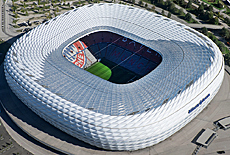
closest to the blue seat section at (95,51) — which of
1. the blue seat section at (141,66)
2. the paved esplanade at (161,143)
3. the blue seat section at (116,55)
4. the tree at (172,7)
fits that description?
the blue seat section at (116,55)

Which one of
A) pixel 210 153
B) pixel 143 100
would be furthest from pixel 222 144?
pixel 143 100

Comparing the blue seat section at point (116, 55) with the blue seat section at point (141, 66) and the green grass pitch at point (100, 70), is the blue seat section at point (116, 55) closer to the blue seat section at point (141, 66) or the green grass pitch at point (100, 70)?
the green grass pitch at point (100, 70)

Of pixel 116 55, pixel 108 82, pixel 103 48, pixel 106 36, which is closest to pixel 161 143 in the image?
pixel 108 82

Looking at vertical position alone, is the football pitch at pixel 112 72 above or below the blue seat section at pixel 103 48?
below

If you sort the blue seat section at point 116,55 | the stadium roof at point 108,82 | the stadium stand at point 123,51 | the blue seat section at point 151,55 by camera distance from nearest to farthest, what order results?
the stadium roof at point 108,82 < the blue seat section at point 151,55 < the stadium stand at point 123,51 < the blue seat section at point 116,55

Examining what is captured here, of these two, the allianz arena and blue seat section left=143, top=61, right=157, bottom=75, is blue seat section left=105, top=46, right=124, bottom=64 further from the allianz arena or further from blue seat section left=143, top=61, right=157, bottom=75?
blue seat section left=143, top=61, right=157, bottom=75

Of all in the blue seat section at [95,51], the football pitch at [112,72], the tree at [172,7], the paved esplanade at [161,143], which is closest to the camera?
the paved esplanade at [161,143]

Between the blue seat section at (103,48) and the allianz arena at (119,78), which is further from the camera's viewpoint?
the blue seat section at (103,48)

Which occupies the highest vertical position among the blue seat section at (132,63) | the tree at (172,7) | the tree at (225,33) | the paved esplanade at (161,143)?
the tree at (172,7)
